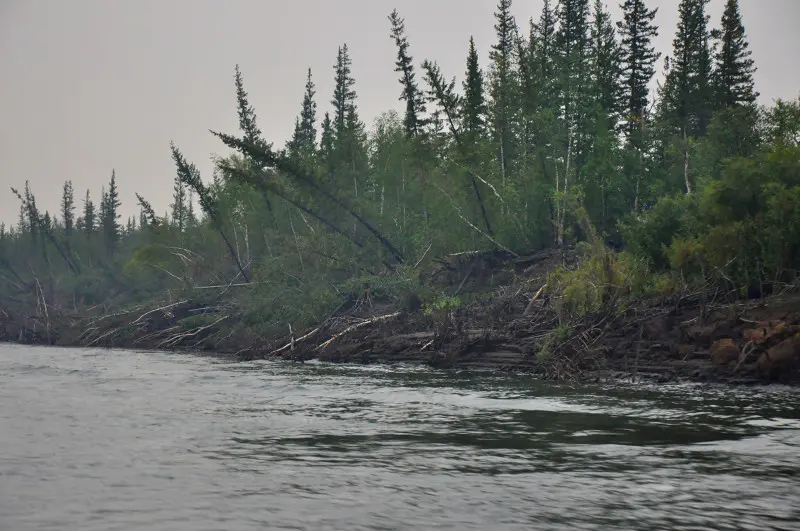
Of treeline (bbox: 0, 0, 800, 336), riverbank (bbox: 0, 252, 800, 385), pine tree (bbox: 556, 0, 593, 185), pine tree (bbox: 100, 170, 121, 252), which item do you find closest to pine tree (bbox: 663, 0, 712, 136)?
treeline (bbox: 0, 0, 800, 336)

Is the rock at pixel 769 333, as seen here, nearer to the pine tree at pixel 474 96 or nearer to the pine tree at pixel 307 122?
the pine tree at pixel 474 96

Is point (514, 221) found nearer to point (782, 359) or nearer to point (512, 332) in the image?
point (512, 332)

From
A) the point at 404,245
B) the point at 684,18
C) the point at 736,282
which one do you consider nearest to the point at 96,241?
the point at 404,245

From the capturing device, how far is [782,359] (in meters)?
20.7

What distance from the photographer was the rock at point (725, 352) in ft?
72.0

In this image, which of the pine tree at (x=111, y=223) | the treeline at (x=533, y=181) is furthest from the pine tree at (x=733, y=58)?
the pine tree at (x=111, y=223)

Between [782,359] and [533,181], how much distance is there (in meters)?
22.5

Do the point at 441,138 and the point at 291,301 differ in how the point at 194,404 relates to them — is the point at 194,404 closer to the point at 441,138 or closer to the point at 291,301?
the point at 291,301

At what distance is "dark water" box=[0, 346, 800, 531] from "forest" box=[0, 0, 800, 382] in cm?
678

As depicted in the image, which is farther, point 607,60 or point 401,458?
point 607,60

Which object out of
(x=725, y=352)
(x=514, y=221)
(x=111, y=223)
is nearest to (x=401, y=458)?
(x=725, y=352)

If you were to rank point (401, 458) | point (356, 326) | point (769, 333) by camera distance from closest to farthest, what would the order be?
point (401, 458) < point (769, 333) < point (356, 326)

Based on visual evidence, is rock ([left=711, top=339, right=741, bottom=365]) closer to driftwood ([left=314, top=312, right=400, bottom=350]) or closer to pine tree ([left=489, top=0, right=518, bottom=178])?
driftwood ([left=314, top=312, right=400, bottom=350])

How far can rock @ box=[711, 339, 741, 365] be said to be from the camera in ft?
72.0
